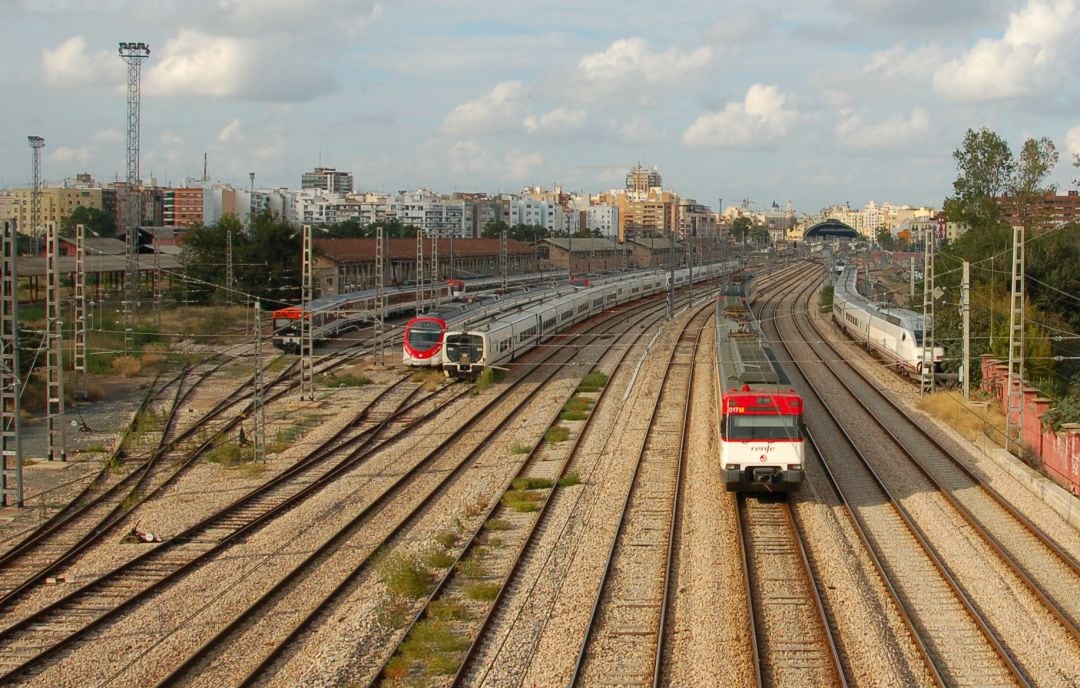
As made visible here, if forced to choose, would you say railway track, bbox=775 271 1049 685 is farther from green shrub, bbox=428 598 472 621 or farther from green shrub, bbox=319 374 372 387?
green shrub, bbox=319 374 372 387

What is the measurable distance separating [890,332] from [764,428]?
22168mm

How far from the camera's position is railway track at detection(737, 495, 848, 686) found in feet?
39.7

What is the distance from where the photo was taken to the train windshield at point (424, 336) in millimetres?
37219

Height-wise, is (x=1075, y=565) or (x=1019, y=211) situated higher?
(x=1019, y=211)

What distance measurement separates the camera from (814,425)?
27406 millimetres

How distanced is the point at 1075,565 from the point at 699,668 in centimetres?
716

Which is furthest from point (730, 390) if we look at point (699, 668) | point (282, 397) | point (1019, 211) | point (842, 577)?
point (1019, 211)

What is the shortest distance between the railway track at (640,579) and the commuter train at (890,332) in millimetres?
12354

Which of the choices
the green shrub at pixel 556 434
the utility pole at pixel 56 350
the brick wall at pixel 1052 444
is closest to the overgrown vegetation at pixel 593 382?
the green shrub at pixel 556 434

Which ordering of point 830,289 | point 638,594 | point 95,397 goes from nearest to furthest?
point 638,594, point 95,397, point 830,289

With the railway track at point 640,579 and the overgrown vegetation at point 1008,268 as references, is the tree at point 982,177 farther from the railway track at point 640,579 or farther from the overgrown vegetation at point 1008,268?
the railway track at point 640,579

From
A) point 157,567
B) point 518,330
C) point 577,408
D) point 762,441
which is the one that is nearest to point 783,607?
point 762,441

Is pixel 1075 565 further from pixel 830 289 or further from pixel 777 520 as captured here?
pixel 830 289

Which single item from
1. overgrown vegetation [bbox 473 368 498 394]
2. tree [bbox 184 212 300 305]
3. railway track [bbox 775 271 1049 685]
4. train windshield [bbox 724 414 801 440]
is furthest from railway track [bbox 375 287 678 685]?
tree [bbox 184 212 300 305]
